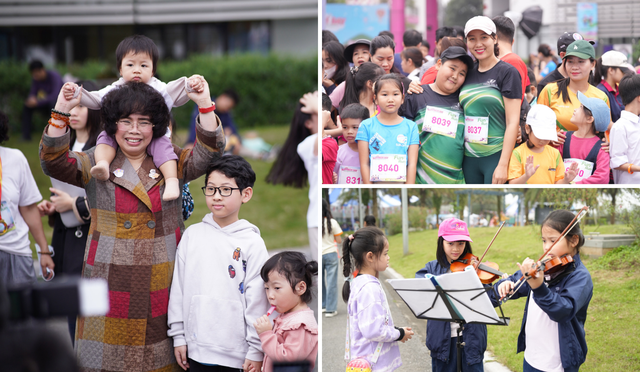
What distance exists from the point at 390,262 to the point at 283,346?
32.8 inches

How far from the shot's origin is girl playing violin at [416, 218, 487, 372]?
9.93 ft

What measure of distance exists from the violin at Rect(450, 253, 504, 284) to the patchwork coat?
1366mm

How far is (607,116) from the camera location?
12.8ft

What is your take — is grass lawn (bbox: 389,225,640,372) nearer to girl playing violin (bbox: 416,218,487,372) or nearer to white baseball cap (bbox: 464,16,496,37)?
girl playing violin (bbox: 416,218,487,372)

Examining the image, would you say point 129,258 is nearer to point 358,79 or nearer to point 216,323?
point 216,323

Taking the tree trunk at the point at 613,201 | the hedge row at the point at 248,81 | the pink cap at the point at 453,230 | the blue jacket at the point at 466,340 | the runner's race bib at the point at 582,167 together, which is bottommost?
the blue jacket at the point at 466,340

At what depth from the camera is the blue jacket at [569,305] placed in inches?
103

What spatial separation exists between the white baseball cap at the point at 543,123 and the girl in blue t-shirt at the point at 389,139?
731mm

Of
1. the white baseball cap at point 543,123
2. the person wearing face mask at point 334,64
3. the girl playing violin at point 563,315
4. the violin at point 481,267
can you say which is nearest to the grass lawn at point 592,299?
the violin at point 481,267

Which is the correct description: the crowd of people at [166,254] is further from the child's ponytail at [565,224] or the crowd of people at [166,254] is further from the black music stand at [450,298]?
the child's ponytail at [565,224]

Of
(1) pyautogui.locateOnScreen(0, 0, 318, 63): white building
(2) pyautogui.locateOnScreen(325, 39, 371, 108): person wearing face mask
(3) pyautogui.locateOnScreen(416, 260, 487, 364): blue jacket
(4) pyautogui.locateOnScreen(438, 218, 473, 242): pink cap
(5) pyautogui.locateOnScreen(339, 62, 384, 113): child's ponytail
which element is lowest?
(3) pyautogui.locateOnScreen(416, 260, 487, 364): blue jacket

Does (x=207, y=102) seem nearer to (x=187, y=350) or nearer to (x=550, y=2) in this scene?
(x=187, y=350)

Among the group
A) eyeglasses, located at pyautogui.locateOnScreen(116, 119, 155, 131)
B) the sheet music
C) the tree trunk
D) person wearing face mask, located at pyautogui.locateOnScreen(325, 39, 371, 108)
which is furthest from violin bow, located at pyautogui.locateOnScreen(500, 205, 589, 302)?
person wearing face mask, located at pyautogui.locateOnScreen(325, 39, 371, 108)

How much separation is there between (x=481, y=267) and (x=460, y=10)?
7.77 meters
